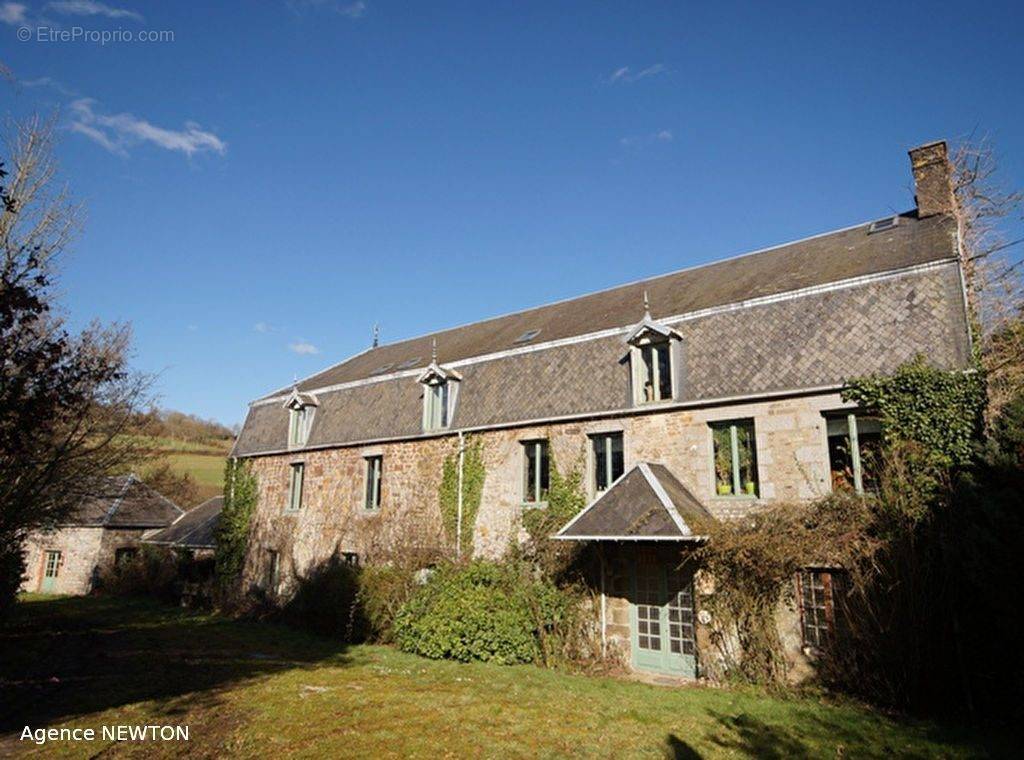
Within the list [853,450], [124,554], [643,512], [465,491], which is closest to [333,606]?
[465,491]

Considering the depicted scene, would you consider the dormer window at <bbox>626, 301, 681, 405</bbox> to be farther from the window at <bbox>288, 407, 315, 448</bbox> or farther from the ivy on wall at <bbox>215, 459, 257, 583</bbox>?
the ivy on wall at <bbox>215, 459, 257, 583</bbox>

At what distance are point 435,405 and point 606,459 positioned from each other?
19.0 ft

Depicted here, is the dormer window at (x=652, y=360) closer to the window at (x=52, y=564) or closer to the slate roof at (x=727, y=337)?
the slate roof at (x=727, y=337)

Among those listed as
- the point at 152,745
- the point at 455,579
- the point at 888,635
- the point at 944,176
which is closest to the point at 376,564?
the point at 455,579

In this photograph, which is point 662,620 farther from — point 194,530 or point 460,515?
point 194,530

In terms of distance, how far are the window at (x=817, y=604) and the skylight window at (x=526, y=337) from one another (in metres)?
9.48

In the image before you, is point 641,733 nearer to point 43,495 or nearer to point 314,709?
point 314,709

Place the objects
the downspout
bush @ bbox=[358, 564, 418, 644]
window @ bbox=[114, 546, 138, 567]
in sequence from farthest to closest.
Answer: window @ bbox=[114, 546, 138, 567]
bush @ bbox=[358, 564, 418, 644]
the downspout

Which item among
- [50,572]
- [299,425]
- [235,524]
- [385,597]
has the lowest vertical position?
[50,572]

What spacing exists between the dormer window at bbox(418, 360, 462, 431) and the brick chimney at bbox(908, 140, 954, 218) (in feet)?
38.7

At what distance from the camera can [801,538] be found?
34.9ft

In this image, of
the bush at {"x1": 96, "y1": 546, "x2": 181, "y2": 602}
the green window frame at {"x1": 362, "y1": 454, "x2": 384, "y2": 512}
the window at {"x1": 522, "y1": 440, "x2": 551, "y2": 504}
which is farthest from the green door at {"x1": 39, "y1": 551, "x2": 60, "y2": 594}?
the window at {"x1": 522, "y1": 440, "x2": 551, "y2": 504}

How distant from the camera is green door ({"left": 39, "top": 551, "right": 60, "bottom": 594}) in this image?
30484 mm

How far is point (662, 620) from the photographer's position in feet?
40.5
